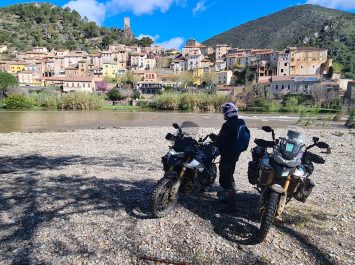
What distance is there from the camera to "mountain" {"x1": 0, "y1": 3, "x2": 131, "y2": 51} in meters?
136

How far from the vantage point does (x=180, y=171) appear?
4.52 meters

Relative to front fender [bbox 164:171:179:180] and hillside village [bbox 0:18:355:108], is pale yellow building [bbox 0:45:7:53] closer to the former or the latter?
hillside village [bbox 0:18:355:108]

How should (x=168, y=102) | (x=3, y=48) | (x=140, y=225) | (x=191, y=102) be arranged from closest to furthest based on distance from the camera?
1. (x=140, y=225)
2. (x=191, y=102)
3. (x=168, y=102)
4. (x=3, y=48)

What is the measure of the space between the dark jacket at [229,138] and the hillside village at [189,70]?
195 feet

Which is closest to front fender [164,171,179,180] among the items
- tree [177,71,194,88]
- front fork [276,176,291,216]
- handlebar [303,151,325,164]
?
front fork [276,176,291,216]

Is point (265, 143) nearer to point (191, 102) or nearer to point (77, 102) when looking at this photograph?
point (191, 102)

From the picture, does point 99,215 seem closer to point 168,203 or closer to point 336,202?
point 168,203

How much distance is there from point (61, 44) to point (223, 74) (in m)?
83.7

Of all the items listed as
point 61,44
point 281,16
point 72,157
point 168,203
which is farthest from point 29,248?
point 281,16

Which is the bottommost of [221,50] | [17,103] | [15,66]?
[17,103]

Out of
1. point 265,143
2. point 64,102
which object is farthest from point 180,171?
point 64,102

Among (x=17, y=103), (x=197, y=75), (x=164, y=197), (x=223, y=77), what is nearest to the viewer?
(x=164, y=197)

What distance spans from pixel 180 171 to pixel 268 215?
1.38m

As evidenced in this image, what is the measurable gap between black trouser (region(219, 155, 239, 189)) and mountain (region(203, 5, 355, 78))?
94.3 m
